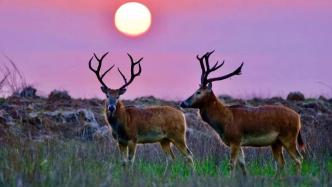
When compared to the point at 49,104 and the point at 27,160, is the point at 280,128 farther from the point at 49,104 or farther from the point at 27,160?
the point at 49,104

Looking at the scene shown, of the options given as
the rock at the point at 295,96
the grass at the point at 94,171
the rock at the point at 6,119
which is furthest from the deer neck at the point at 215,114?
the rock at the point at 295,96

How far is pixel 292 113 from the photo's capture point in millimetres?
17797

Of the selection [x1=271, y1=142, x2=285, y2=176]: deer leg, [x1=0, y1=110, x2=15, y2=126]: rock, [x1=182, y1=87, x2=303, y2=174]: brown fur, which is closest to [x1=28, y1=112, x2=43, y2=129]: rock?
[x1=0, y1=110, x2=15, y2=126]: rock

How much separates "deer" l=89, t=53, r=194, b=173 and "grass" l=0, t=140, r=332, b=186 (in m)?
0.41

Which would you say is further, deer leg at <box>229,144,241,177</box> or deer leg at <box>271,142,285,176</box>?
deer leg at <box>271,142,285,176</box>

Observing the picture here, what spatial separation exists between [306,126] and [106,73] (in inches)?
344

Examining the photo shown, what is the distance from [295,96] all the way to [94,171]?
19637mm

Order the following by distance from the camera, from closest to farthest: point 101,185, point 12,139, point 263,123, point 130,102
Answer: point 101,185 < point 12,139 < point 263,123 < point 130,102

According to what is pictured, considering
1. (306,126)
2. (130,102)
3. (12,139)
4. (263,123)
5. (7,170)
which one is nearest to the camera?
(7,170)

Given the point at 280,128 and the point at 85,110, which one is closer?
the point at 280,128

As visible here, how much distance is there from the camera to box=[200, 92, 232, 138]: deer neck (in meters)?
17.9

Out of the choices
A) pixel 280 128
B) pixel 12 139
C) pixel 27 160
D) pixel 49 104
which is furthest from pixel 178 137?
pixel 49 104

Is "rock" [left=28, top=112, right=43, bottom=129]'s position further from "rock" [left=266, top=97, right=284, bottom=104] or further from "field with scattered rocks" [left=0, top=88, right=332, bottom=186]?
"rock" [left=266, top=97, right=284, bottom=104]

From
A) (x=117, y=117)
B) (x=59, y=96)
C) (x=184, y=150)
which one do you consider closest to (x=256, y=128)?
(x=184, y=150)
